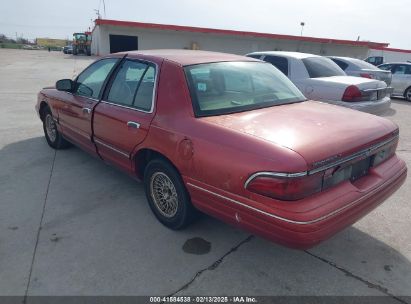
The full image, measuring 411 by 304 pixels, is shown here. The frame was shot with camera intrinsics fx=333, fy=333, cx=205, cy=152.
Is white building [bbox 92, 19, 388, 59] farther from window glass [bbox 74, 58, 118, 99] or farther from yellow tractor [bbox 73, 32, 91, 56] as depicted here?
window glass [bbox 74, 58, 118, 99]

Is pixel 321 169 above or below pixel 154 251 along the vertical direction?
above

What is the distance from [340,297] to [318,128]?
126 centimetres

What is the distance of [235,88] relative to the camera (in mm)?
3232

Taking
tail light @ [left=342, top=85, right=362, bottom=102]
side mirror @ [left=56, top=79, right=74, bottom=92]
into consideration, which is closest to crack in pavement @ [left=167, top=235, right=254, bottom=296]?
side mirror @ [left=56, top=79, right=74, bottom=92]

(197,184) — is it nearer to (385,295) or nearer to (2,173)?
(385,295)

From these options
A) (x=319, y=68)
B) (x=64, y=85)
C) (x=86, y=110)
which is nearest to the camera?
(x=86, y=110)

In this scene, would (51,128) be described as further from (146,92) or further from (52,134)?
(146,92)

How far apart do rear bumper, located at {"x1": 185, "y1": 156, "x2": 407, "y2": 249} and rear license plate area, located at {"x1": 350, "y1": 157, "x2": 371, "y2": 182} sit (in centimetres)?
4

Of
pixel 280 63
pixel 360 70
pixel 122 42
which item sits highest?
pixel 122 42

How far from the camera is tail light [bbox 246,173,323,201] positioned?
216 centimetres

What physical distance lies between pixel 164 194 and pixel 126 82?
51.4 inches

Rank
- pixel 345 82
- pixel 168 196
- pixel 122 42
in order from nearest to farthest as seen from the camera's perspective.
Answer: pixel 168 196 → pixel 345 82 → pixel 122 42

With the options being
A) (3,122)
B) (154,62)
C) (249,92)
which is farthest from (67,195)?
(3,122)

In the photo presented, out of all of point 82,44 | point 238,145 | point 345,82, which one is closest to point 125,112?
point 238,145
